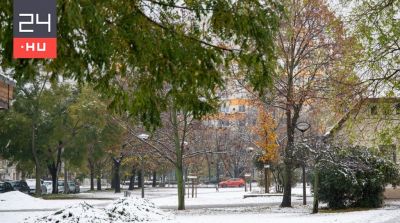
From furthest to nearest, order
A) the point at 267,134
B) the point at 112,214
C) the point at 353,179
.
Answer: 1. the point at 267,134
2. the point at 353,179
3. the point at 112,214

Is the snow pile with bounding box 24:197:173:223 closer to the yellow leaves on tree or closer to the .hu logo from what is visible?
the .hu logo

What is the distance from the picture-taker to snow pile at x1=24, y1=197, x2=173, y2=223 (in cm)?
1438

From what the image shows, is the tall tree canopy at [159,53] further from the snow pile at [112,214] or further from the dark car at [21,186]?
the dark car at [21,186]

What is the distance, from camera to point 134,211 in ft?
54.2

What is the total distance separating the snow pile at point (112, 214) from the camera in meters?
14.4

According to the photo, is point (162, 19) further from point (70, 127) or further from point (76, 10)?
point (70, 127)

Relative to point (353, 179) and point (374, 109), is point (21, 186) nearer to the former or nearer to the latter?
point (353, 179)

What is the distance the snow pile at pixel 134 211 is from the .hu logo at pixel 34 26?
929 centimetres

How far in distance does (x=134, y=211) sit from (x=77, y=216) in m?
2.40

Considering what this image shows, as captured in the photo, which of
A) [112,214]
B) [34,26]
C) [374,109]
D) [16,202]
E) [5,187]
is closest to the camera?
[34,26]

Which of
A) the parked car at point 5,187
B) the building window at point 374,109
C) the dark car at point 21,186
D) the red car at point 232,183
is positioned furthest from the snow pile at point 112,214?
the red car at point 232,183

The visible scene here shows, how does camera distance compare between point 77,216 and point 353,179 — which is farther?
point 353,179

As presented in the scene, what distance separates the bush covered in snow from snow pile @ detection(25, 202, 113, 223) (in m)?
11.0

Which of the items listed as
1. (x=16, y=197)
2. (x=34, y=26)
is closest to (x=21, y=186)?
(x=16, y=197)
